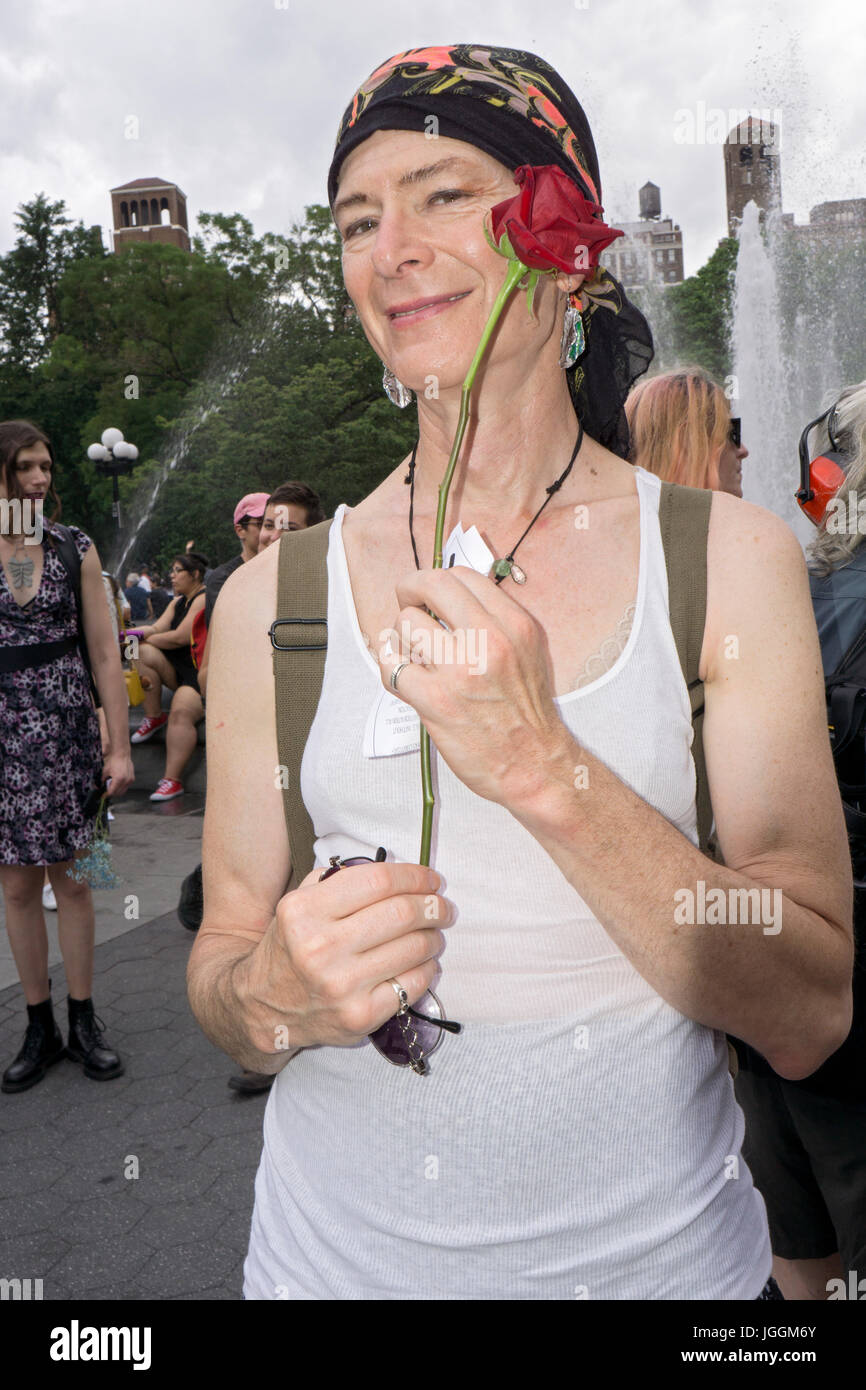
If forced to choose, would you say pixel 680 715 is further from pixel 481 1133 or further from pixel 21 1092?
pixel 21 1092

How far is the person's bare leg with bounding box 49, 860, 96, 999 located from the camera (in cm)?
432

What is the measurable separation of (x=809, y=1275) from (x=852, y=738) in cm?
124

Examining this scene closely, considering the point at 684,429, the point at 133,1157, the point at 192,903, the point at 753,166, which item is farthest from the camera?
the point at 753,166

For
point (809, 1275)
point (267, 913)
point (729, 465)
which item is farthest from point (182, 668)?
point (267, 913)

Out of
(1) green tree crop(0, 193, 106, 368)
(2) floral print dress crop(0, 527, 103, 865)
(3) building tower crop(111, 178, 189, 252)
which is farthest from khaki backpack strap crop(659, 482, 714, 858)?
(3) building tower crop(111, 178, 189, 252)

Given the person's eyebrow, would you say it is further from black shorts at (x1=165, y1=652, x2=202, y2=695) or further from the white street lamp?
the white street lamp

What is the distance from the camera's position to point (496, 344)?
1.32 m

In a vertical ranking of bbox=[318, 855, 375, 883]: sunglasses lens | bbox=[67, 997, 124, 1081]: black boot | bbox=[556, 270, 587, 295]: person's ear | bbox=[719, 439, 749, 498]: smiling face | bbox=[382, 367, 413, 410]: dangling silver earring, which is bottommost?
bbox=[67, 997, 124, 1081]: black boot

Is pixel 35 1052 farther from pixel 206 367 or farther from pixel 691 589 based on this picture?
pixel 206 367

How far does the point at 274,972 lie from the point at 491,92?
1071 millimetres

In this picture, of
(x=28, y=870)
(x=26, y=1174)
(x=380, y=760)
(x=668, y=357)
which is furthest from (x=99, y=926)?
(x=668, y=357)

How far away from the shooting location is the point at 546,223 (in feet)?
3.50

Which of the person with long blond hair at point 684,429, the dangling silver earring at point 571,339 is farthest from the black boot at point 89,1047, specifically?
the dangling silver earring at point 571,339

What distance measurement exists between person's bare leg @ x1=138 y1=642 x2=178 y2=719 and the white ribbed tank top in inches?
349
